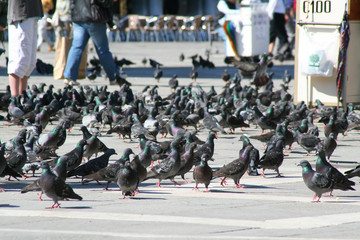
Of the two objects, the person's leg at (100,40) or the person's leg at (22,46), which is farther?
the person's leg at (100,40)

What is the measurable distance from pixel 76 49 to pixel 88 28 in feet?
1.68

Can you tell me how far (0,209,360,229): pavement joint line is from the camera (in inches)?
263

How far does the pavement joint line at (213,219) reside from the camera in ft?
22.0

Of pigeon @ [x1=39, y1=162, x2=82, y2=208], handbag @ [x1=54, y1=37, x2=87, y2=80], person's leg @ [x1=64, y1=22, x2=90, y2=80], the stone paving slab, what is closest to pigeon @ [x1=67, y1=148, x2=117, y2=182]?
the stone paving slab

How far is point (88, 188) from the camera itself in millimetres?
8570

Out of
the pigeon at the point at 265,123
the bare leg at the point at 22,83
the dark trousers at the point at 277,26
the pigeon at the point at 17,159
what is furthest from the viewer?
the dark trousers at the point at 277,26

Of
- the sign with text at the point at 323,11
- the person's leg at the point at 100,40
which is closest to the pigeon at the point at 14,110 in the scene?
the person's leg at the point at 100,40

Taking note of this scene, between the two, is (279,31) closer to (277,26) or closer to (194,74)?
(277,26)

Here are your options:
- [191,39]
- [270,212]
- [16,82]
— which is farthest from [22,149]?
[191,39]

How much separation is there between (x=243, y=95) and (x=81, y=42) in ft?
12.3

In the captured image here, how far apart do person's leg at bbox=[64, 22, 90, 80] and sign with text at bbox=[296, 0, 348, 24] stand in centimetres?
520

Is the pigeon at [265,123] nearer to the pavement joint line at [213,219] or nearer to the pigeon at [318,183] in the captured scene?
the pigeon at [318,183]

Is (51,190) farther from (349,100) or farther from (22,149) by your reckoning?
(349,100)

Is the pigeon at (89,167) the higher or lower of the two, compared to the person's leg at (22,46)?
lower
